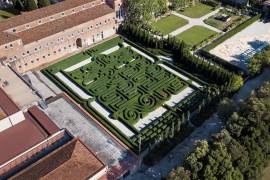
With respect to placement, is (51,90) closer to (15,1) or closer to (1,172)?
(1,172)

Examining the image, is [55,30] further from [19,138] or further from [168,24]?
[19,138]

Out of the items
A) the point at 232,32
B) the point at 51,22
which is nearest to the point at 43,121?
the point at 51,22

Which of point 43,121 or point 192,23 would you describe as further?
point 192,23

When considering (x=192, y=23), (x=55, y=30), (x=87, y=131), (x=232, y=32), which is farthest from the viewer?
(x=192, y=23)

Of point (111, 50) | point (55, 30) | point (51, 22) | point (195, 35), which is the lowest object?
point (195, 35)

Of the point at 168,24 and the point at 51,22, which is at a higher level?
the point at 51,22

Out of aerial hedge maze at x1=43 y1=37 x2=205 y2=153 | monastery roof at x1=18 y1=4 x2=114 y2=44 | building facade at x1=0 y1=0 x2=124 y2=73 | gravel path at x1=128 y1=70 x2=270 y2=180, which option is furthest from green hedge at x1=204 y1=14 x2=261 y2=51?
monastery roof at x1=18 y1=4 x2=114 y2=44

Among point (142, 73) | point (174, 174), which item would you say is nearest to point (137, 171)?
point (174, 174)
